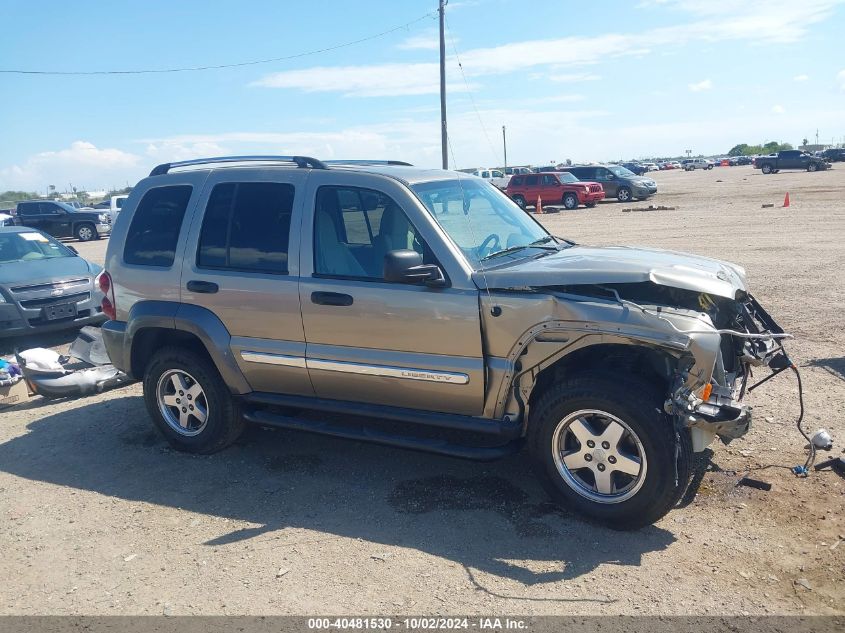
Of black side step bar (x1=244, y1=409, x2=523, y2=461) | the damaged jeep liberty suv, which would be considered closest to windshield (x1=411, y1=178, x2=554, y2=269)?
the damaged jeep liberty suv

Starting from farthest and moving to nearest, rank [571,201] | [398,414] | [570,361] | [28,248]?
[571,201] → [28,248] → [398,414] → [570,361]

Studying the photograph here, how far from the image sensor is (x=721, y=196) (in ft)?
111

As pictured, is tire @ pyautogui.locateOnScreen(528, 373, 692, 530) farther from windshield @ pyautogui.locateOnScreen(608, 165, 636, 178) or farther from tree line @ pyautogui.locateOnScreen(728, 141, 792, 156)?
tree line @ pyautogui.locateOnScreen(728, 141, 792, 156)

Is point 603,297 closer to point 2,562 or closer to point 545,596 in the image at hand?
point 545,596

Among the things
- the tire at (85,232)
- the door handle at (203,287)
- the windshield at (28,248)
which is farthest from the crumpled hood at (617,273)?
the tire at (85,232)

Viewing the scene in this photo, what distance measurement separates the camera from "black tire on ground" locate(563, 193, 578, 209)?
31.9 metres

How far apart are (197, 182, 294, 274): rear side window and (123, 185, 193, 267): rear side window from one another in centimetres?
30

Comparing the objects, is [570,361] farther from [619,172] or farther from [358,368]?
[619,172]

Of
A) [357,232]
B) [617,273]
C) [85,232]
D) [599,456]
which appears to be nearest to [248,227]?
[357,232]

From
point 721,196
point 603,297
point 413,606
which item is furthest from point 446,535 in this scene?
point 721,196

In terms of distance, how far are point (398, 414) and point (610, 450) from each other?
1.37 m

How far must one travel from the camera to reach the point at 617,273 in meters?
4.16

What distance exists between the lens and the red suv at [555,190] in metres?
31.9

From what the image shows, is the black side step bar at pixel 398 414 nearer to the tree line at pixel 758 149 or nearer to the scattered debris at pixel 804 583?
the scattered debris at pixel 804 583
